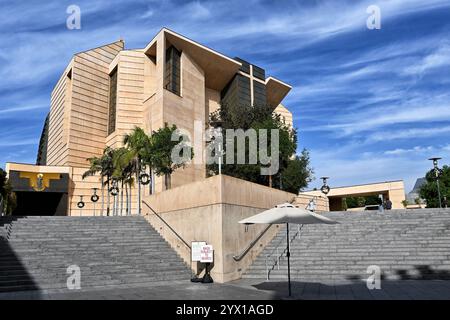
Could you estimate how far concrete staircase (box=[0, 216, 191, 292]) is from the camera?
11430 millimetres

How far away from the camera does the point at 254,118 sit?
3259 centimetres

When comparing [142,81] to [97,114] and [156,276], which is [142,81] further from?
[156,276]

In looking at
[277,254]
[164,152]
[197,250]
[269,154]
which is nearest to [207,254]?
[197,250]

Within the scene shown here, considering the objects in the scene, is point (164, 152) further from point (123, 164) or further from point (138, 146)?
point (123, 164)

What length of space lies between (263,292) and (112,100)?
48964 millimetres

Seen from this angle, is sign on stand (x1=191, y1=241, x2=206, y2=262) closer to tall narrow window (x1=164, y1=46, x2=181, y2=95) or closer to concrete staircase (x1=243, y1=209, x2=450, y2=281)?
concrete staircase (x1=243, y1=209, x2=450, y2=281)

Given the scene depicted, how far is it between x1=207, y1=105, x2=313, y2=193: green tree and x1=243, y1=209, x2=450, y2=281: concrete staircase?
10.7 m

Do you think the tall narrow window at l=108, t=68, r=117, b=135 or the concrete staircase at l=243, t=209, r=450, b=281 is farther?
the tall narrow window at l=108, t=68, r=117, b=135

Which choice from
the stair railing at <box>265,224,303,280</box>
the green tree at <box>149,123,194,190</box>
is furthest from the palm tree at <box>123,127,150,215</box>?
the stair railing at <box>265,224,303,280</box>

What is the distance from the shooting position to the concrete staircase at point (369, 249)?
1235cm

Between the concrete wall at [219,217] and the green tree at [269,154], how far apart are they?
37.5ft
